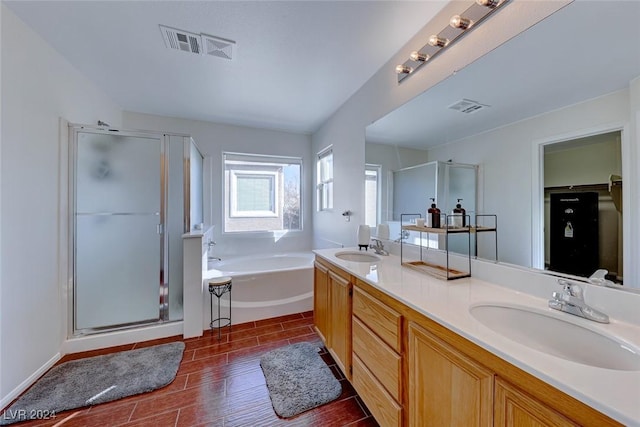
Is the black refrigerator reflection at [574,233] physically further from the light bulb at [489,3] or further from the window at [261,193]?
the window at [261,193]

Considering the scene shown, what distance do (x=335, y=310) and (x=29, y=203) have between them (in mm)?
2340

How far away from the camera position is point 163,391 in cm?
165

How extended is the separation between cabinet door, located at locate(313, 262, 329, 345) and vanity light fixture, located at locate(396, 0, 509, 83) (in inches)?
66.4

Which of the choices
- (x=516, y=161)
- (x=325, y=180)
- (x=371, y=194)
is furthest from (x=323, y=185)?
(x=516, y=161)

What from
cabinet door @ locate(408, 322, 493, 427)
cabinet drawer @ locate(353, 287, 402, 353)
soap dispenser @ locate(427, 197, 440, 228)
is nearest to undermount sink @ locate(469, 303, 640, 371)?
cabinet door @ locate(408, 322, 493, 427)

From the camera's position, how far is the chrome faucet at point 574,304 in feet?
2.76

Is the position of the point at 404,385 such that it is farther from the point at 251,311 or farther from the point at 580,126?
the point at 251,311

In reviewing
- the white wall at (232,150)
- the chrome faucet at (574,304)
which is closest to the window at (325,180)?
the white wall at (232,150)

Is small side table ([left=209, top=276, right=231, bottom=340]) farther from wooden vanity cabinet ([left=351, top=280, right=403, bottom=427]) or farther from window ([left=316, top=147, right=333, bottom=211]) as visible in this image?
window ([left=316, top=147, right=333, bottom=211])

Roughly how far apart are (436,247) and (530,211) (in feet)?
1.89

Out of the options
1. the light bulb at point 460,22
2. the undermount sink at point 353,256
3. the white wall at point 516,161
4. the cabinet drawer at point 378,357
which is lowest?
the cabinet drawer at point 378,357

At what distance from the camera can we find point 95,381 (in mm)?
1734

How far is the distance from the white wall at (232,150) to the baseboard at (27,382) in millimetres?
1824

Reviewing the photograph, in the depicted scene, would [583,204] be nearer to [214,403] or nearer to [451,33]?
[451,33]
